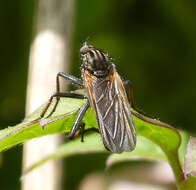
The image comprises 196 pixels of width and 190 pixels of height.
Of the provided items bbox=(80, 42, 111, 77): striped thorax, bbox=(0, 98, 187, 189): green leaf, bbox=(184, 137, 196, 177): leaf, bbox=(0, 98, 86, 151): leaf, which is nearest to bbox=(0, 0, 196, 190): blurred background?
bbox=(80, 42, 111, 77): striped thorax

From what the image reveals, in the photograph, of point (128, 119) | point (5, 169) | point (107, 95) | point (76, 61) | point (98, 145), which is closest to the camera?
point (128, 119)

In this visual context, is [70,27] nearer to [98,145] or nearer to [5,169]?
[98,145]

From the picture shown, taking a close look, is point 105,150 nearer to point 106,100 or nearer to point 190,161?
point 106,100

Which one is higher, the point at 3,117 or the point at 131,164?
the point at 3,117

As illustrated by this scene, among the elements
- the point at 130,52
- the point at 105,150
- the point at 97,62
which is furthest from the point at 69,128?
the point at 130,52

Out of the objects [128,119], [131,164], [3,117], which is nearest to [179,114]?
[131,164]

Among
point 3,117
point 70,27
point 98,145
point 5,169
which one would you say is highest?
point 70,27

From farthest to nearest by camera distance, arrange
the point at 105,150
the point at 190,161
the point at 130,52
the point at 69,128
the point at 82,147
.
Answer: the point at 130,52, the point at 82,147, the point at 105,150, the point at 69,128, the point at 190,161
